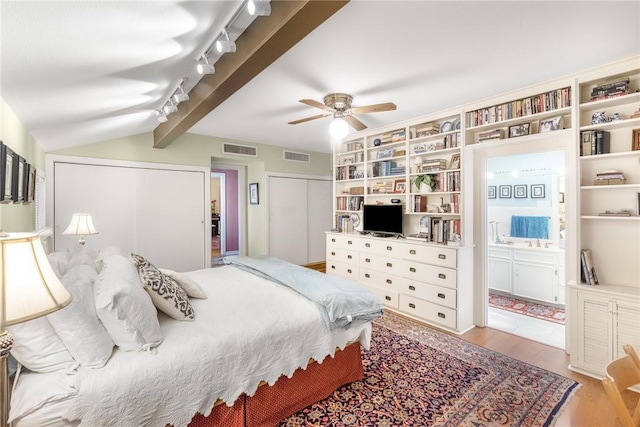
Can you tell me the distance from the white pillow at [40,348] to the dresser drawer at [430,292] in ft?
10.2

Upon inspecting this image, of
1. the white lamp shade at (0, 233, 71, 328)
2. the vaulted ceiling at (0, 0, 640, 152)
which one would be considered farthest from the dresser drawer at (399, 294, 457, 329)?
the white lamp shade at (0, 233, 71, 328)

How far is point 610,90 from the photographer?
7.85 feet

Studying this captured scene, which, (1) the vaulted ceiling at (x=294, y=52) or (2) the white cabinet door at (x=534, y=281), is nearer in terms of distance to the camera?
(1) the vaulted ceiling at (x=294, y=52)

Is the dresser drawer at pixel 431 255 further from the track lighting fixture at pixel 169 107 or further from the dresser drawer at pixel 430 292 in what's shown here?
the track lighting fixture at pixel 169 107

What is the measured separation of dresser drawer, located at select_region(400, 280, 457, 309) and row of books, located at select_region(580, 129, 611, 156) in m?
1.71

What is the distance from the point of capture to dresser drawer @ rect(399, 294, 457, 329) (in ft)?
10.5

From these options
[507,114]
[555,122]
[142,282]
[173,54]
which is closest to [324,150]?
[507,114]

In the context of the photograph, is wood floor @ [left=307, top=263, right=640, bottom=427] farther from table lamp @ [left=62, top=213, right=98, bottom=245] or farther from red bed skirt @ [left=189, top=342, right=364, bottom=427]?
table lamp @ [left=62, top=213, right=98, bottom=245]

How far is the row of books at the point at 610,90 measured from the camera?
7.67 feet

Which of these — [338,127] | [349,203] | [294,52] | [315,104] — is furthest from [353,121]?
[349,203]

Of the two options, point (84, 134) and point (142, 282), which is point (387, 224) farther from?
point (84, 134)

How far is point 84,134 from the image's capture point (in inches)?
128

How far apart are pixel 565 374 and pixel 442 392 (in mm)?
1103

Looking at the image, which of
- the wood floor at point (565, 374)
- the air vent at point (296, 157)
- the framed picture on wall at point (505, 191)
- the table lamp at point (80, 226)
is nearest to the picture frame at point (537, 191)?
the framed picture on wall at point (505, 191)
